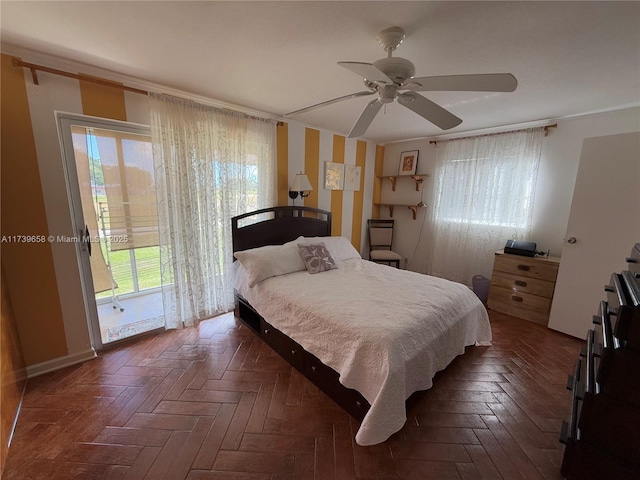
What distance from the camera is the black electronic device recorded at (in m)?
2.94

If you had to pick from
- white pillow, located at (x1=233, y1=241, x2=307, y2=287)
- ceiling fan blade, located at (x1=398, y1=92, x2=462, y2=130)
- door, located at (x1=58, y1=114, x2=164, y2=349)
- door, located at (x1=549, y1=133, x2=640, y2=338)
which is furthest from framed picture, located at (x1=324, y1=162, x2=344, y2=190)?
door, located at (x1=549, y1=133, x2=640, y2=338)

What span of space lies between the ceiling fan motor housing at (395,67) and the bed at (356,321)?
1.40m

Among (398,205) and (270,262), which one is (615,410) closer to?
(270,262)

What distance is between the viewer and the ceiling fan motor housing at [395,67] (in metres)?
1.28

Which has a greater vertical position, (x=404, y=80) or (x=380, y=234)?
(x=404, y=80)

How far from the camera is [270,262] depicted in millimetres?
2469

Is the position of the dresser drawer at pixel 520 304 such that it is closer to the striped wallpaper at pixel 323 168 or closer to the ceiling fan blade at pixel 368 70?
the striped wallpaper at pixel 323 168

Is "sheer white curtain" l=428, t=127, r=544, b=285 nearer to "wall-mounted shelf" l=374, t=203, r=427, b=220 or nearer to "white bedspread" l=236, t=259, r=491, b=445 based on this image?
"wall-mounted shelf" l=374, t=203, r=427, b=220

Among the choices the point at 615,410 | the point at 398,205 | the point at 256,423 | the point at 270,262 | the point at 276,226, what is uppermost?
the point at 398,205

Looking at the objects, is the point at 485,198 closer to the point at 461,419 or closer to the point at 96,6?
the point at 461,419

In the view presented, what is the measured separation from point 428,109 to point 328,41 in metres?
0.75

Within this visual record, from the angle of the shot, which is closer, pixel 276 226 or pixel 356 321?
pixel 356 321

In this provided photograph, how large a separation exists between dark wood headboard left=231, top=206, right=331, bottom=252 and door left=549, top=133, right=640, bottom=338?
2.68 metres

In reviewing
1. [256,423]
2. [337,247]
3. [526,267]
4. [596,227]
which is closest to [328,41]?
[337,247]
